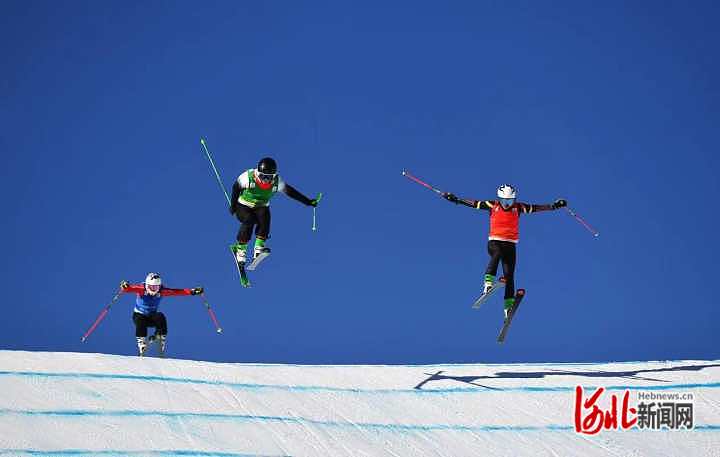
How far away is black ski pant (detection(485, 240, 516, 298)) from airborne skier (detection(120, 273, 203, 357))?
374 centimetres

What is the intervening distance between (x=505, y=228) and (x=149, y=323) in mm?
4719

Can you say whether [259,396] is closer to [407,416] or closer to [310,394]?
[310,394]

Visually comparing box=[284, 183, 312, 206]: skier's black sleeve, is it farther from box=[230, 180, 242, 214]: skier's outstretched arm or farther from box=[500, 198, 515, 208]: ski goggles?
box=[500, 198, 515, 208]: ski goggles

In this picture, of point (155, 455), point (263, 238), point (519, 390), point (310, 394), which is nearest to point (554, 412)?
point (519, 390)

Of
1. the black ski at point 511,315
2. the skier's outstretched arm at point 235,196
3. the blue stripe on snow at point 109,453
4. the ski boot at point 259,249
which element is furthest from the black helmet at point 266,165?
the blue stripe on snow at point 109,453

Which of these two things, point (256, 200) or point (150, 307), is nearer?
point (256, 200)

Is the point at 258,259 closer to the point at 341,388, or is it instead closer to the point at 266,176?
the point at 266,176

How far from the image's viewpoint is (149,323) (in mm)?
14172

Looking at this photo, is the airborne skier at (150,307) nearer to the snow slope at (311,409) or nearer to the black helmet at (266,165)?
the snow slope at (311,409)

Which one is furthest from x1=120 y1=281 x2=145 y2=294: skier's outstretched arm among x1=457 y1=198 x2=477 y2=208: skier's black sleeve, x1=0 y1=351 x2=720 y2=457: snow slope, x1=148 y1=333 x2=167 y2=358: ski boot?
x1=457 y1=198 x2=477 y2=208: skier's black sleeve

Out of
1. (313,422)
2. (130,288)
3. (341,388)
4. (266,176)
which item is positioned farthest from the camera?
(130,288)

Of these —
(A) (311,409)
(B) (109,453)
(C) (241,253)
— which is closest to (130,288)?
(C) (241,253)

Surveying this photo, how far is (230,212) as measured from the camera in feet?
43.0

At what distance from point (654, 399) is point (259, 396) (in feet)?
14.9
